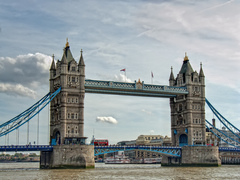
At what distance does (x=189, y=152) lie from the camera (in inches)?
4114

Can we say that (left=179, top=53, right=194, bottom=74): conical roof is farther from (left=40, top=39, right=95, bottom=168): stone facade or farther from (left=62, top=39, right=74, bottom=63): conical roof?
(left=62, top=39, right=74, bottom=63): conical roof

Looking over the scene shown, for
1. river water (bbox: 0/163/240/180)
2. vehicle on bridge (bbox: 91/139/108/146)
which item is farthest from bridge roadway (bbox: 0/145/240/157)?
vehicle on bridge (bbox: 91/139/108/146)

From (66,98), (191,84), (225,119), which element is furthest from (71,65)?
(225,119)

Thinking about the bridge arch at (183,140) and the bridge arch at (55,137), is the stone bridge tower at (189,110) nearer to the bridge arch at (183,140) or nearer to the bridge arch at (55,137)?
the bridge arch at (183,140)

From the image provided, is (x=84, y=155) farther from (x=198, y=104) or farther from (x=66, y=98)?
(x=198, y=104)

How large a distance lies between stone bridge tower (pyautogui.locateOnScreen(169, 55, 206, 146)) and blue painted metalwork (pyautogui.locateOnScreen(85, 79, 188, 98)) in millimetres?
2582

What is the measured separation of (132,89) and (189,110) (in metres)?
17.6

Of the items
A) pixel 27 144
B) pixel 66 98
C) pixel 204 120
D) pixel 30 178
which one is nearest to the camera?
pixel 30 178

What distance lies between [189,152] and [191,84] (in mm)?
18379

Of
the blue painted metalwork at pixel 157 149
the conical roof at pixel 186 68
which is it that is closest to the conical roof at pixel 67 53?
the blue painted metalwork at pixel 157 149

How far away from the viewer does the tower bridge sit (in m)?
88.6

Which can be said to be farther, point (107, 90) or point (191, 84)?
point (191, 84)

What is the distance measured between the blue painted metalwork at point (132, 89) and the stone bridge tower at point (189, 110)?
102 inches

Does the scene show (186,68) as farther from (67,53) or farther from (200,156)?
(67,53)
